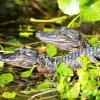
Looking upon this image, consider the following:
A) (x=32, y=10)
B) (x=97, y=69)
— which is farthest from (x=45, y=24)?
(x=97, y=69)

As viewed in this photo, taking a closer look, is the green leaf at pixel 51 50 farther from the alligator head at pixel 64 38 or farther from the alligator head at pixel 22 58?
the alligator head at pixel 22 58

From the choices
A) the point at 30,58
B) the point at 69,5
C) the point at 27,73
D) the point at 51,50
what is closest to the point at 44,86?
the point at 27,73

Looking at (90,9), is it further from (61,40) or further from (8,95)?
(8,95)

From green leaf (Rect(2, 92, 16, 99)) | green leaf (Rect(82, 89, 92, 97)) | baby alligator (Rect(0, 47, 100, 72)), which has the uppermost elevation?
baby alligator (Rect(0, 47, 100, 72))

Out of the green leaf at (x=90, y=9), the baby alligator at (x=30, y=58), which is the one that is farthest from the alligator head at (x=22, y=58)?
the green leaf at (x=90, y=9)

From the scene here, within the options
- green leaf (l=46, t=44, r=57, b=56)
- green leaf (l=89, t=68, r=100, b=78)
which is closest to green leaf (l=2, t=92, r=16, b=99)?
green leaf (l=89, t=68, r=100, b=78)

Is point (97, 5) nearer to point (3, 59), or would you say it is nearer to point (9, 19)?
point (3, 59)

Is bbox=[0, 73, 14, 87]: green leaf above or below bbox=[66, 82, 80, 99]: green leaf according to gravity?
above

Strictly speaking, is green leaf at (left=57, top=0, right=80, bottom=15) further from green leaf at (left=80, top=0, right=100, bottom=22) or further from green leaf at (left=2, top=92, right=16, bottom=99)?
green leaf at (left=2, top=92, right=16, bottom=99)
